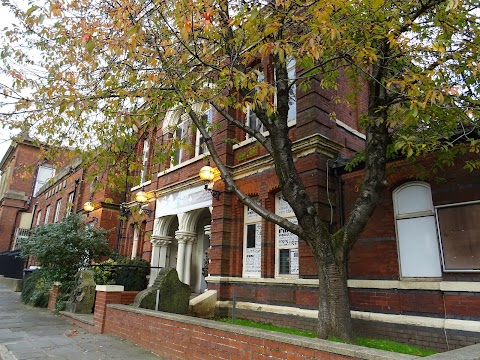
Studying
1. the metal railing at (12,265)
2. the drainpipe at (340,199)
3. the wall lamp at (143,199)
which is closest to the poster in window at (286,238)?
the drainpipe at (340,199)

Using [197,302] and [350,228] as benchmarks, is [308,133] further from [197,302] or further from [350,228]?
[197,302]

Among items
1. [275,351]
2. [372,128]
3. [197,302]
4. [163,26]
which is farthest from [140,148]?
[275,351]

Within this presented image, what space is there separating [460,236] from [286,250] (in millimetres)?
4166

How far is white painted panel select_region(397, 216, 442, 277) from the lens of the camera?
742 cm

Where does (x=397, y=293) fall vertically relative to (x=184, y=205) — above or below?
below

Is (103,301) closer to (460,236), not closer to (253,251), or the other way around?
(253,251)

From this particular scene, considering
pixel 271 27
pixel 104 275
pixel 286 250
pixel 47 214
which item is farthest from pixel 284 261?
pixel 47 214

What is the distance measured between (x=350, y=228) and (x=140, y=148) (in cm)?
1427

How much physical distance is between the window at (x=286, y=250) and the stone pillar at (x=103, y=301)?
4.23m

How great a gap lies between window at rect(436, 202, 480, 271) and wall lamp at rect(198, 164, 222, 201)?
238 inches

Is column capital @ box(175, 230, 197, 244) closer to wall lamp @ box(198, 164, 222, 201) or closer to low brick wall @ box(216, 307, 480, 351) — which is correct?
wall lamp @ box(198, 164, 222, 201)

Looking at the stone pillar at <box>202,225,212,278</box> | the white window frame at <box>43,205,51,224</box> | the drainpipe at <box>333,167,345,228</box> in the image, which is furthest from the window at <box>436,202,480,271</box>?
the white window frame at <box>43,205,51,224</box>

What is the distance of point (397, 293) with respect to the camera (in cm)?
754

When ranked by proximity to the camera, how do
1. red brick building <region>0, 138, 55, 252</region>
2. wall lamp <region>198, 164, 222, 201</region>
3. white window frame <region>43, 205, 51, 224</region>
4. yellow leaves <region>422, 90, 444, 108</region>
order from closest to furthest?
1. yellow leaves <region>422, 90, 444, 108</region>
2. wall lamp <region>198, 164, 222, 201</region>
3. white window frame <region>43, 205, 51, 224</region>
4. red brick building <region>0, 138, 55, 252</region>
